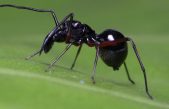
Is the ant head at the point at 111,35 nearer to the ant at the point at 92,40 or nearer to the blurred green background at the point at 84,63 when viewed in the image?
the ant at the point at 92,40

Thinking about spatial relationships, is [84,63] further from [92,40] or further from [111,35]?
[111,35]

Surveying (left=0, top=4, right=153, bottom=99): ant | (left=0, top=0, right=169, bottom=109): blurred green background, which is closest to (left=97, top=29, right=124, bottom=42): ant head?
(left=0, top=4, right=153, bottom=99): ant

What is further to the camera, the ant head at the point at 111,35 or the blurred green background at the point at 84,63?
the ant head at the point at 111,35

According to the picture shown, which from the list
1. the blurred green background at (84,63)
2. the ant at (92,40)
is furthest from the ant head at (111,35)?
the blurred green background at (84,63)

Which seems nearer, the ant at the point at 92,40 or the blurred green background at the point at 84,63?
the blurred green background at the point at 84,63

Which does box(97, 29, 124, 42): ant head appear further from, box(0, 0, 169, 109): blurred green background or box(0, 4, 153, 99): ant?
box(0, 0, 169, 109): blurred green background

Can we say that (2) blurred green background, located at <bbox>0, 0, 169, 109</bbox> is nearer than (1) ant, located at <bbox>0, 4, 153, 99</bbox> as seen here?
Yes

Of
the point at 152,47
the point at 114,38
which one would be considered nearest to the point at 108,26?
the point at 152,47

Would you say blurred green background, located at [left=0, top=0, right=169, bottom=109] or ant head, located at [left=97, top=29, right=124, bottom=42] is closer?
blurred green background, located at [left=0, top=0, right=169, bottom=109]

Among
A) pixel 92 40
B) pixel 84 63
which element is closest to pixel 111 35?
pixel 92 40
